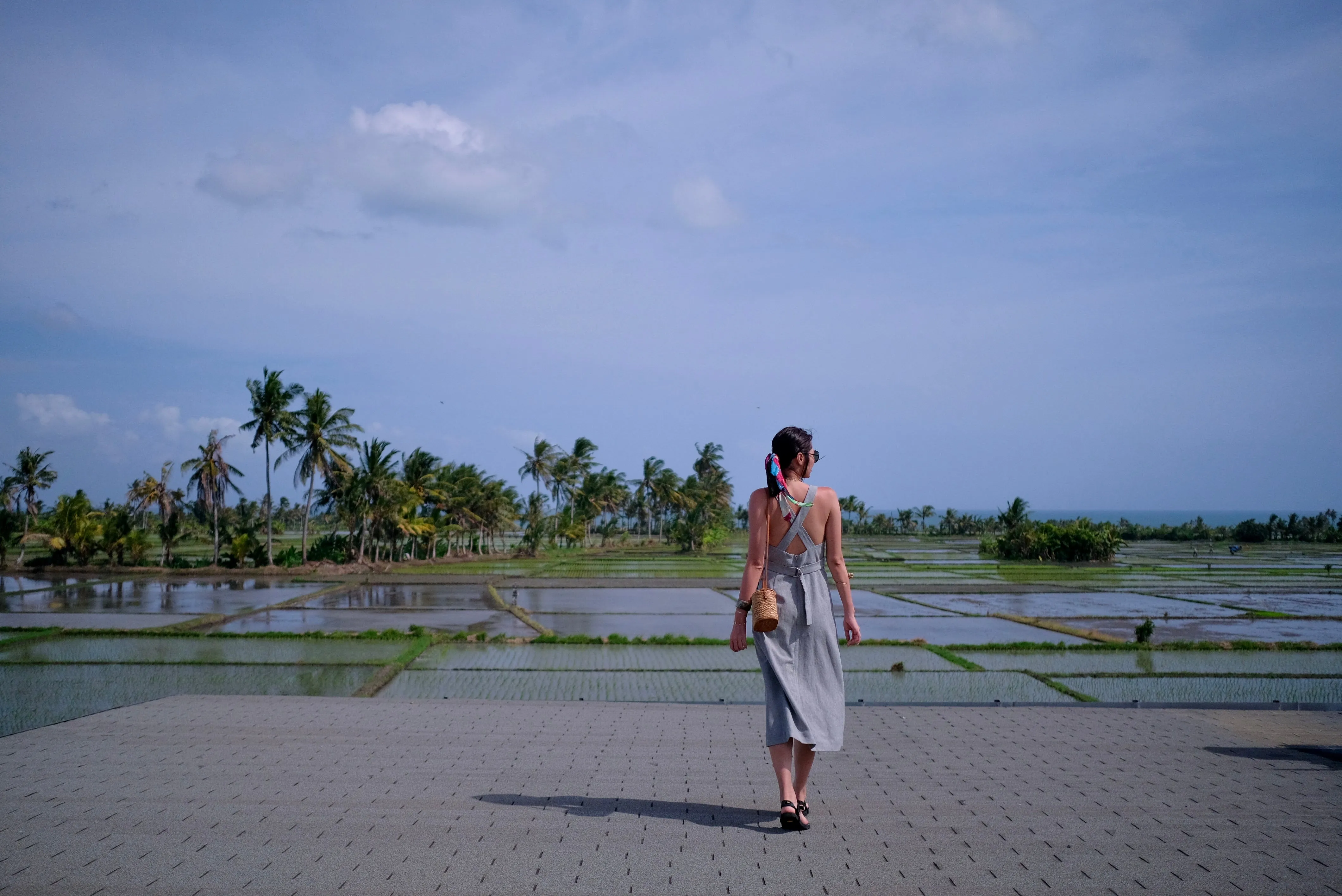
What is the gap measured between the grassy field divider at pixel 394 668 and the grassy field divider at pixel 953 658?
26.1 feet

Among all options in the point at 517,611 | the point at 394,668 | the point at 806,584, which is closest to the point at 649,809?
the point at 806,584

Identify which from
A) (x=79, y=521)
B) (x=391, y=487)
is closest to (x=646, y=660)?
(x=391, y=487)

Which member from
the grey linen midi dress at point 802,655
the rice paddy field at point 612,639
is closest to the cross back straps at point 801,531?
the grey linen midi dress at point 802,655

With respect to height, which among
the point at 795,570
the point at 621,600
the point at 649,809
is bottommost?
the point at 621,600

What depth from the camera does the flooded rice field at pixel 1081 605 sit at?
20.9 m

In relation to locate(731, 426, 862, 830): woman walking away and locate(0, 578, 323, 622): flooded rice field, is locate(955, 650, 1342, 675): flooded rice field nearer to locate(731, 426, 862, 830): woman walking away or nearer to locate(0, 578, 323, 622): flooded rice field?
locate(731, 426, 862, 830): woman walking away

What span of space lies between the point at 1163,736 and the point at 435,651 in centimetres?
1058

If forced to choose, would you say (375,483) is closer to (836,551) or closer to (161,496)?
(161,496)

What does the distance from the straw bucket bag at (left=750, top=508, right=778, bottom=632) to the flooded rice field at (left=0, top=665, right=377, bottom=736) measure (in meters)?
7.53

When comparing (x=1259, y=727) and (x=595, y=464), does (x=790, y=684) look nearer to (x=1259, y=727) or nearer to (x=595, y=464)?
(x=1259, y=727)

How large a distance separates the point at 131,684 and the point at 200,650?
3.03 m

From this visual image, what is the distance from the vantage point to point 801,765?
4.00 metres

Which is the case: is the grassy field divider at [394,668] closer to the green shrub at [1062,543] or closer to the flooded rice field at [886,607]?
the flooded rice field at [886,607]

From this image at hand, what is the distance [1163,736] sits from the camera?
235 inches
